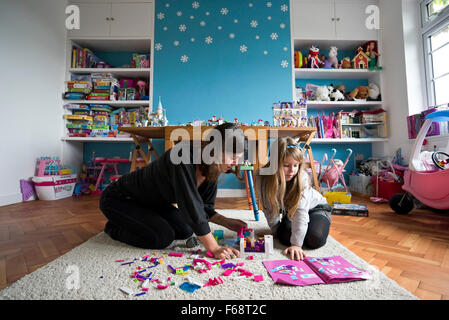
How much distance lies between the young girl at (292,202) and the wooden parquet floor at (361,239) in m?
0.21

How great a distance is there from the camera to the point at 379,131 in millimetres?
2863

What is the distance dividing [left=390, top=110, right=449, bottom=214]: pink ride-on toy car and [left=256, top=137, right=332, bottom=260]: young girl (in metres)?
0.96

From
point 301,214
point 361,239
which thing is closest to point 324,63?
point 361,239

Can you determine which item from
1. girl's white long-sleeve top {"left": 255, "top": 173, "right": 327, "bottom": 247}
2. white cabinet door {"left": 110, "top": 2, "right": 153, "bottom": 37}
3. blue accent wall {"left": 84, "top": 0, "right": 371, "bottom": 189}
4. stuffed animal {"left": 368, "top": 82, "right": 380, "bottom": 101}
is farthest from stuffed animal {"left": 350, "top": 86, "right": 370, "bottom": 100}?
white cabinet door {"left": 110, "top": 2, "right": 153, "bottom": 37}

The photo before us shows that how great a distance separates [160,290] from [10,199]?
2317mm

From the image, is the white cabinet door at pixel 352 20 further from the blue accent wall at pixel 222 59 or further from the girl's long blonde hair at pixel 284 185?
the girl's long blonde hair at pixel 284 185

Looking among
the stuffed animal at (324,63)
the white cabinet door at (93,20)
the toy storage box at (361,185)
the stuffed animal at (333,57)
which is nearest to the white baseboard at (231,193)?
the toy storage box at (361,185)

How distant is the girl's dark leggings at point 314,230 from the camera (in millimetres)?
1019

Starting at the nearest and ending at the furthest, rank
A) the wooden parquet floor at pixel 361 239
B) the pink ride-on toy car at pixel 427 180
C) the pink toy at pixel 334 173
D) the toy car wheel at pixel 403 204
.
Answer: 1. the wooden parquet floor at pixel 361 239
2. the pink ride-on toy car at pixel 427 180
3. the toy car wheel at pixel 403 204
4. the pink toy at pixel 334 173

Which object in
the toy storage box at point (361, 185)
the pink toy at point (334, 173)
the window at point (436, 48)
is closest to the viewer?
the window at point (436, 48)

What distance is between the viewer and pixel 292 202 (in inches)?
41.0

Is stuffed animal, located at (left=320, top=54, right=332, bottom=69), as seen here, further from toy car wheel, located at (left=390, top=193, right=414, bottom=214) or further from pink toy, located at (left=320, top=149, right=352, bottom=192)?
toy car wheel, located at (left=390, top=193, right=414, bottom=214)
